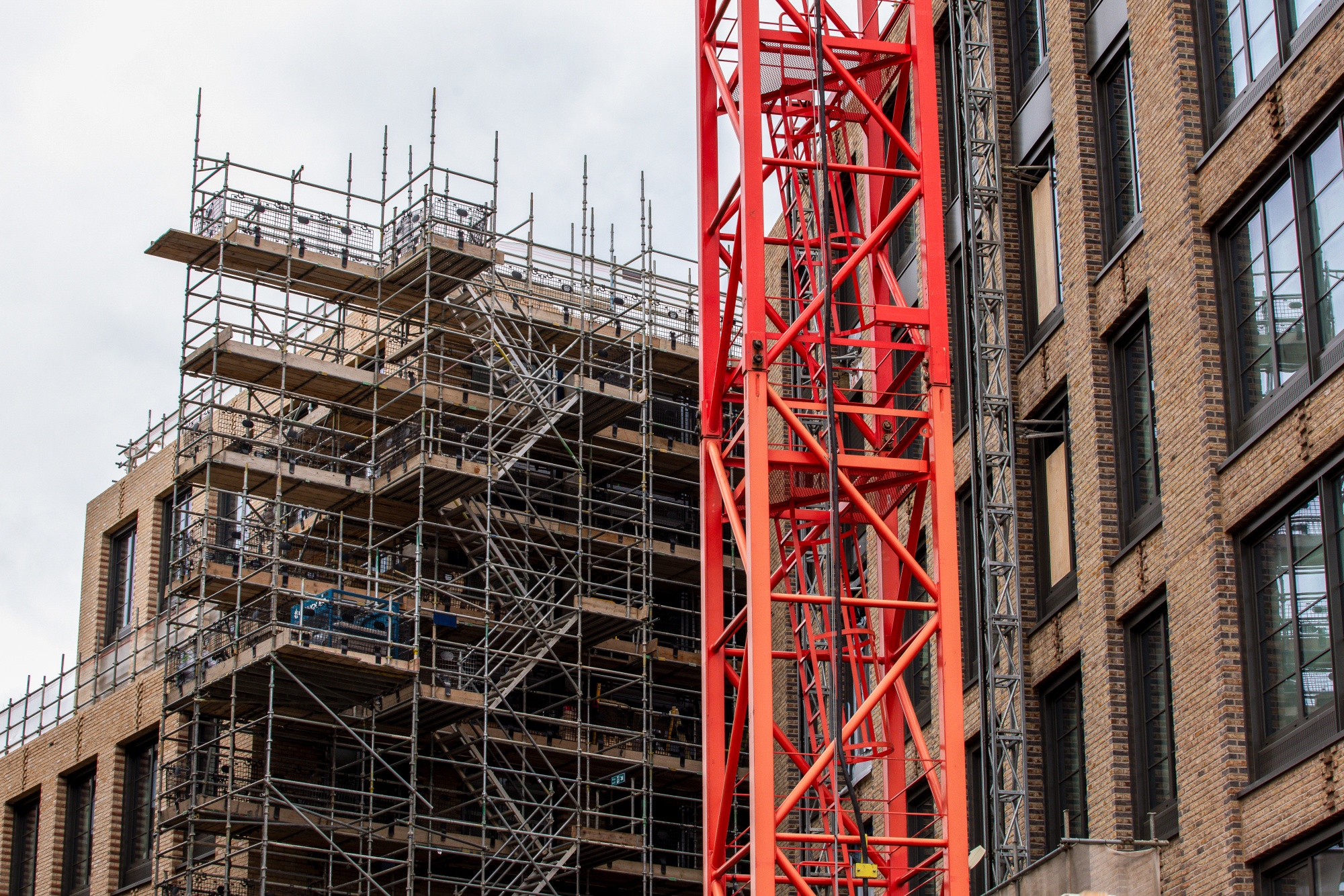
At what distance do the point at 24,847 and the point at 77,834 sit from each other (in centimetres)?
323

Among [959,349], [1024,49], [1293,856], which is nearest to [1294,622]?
[1293,856]

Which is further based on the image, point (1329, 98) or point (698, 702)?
point (698, 702)

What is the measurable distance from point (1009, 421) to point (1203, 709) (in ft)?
25.7

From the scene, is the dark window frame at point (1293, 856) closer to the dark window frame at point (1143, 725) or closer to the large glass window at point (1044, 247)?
the dark window frame at point (1143, 725)

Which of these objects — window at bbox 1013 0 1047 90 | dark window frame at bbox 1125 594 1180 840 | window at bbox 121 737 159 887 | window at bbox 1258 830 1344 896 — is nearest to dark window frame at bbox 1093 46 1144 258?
window at bbox 1013 0 1047 90

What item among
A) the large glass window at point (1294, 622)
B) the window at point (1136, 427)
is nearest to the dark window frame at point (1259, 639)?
the large glass window at point (1294, 622)

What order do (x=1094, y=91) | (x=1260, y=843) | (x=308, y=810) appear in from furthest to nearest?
(x=308, y=810)
(x=1094, y=91)
(x=1260, y=843)

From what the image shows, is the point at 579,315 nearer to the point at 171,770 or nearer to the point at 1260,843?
the point at 171,770

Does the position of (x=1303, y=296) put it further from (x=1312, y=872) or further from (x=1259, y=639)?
(x=1312, y=872)

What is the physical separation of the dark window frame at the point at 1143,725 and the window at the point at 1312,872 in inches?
98.3

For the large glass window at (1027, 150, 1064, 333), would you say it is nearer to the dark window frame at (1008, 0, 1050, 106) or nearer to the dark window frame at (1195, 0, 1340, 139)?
the dark window frame at (1008, 0, 1050, 106)

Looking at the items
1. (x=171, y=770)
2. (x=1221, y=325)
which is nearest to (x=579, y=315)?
(x=171, y=770)

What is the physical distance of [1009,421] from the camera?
1191 inches

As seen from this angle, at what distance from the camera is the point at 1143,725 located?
85.0ft
